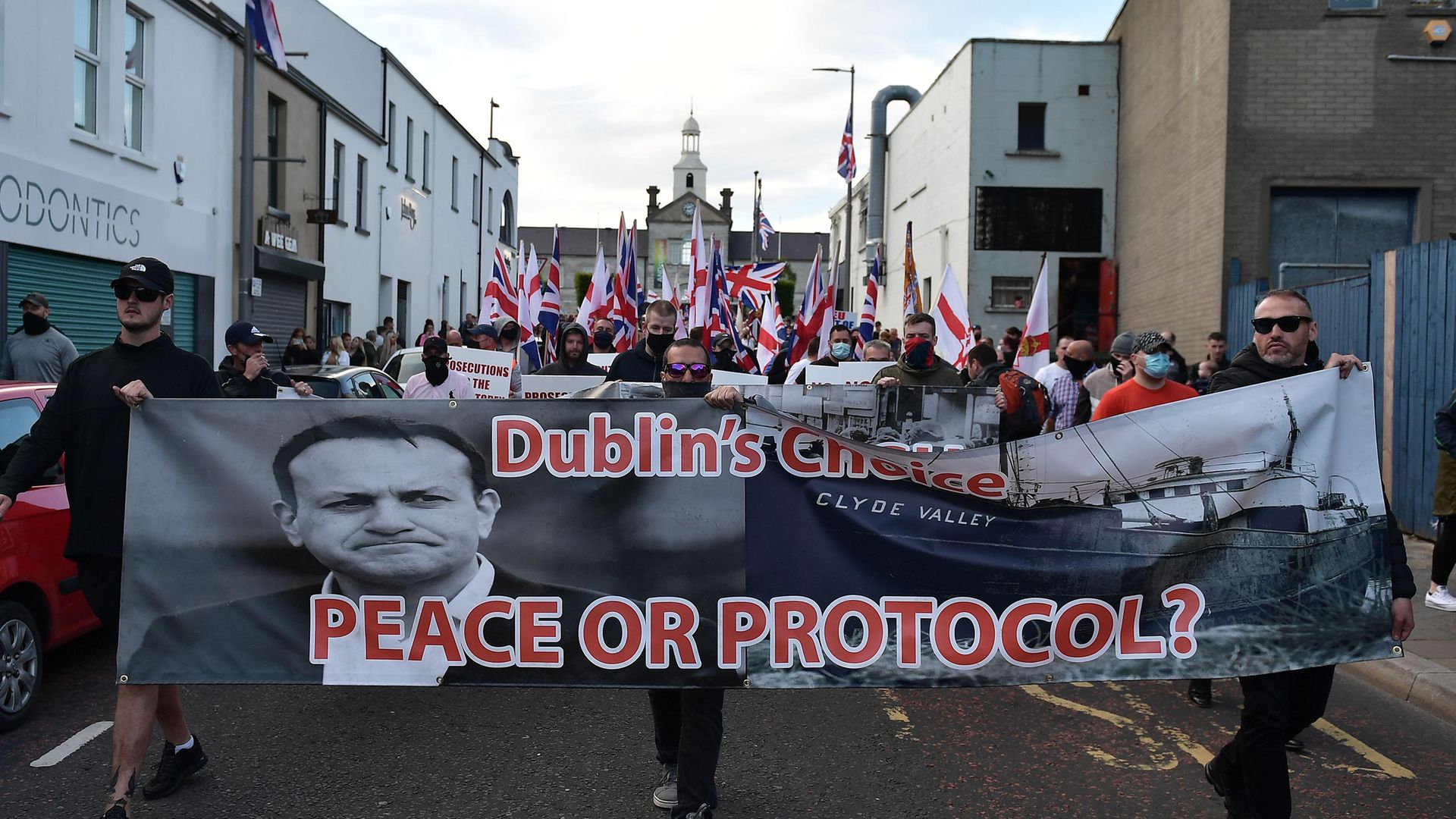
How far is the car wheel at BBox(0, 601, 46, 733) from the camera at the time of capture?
17.7ft

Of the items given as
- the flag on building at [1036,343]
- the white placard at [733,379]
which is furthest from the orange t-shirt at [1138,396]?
the flag on building at [1036,343]

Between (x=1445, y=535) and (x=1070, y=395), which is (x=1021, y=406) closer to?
(x=1445, y=535)

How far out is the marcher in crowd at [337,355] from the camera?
23.2 meters

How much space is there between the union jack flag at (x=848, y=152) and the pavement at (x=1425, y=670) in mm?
28375

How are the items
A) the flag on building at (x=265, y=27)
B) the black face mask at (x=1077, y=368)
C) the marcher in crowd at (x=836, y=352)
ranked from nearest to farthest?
the black face mask at (x=1077, y=368), the marcher in crowd at (x=836, y=352), the flag on building at (x=265, y=27)

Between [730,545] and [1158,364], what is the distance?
270 centimetres

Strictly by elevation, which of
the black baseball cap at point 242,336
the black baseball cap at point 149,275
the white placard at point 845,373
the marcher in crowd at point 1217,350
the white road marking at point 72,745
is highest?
the marcher in crowd at point 1217,350

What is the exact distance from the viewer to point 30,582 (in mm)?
5660

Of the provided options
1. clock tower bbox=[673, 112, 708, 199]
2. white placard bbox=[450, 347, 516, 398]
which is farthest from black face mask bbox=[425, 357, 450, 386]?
clock tower bbox=[673, 112, 708, 199]

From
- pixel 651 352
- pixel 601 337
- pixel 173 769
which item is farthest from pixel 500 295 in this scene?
pixel 173 769

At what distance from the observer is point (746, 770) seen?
5.02 m

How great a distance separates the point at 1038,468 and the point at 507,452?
6.17 ft

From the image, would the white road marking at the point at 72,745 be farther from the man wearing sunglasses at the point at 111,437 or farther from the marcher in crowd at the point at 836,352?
the marcher in crowd at the point at 836,352

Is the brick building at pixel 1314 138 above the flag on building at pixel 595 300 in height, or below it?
above
